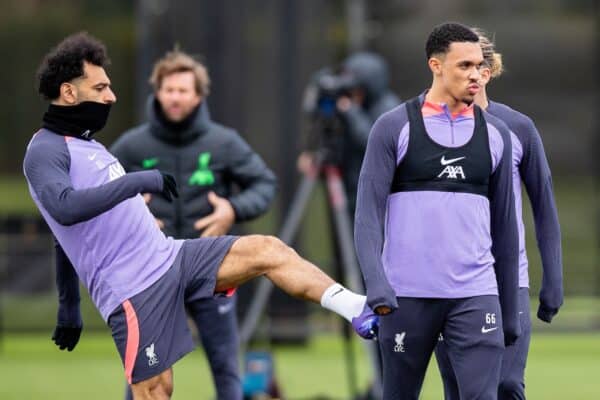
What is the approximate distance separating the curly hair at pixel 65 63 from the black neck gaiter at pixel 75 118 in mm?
90

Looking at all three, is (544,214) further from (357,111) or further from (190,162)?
(357,111)

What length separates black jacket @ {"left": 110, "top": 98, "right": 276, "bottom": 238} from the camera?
787cm

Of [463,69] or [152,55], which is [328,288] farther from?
[152,55]

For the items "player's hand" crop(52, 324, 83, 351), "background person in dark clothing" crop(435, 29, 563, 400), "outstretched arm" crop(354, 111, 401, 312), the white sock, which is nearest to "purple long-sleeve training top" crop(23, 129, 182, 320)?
"player's hand" crop(52, 324, 83, 351)

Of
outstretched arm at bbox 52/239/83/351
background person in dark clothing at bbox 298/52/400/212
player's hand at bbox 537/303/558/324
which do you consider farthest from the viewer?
background person in dark clothing at bbox 298/52/400/212

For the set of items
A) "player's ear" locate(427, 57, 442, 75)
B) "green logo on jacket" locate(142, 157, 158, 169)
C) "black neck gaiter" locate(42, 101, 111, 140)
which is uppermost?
"player's ear" locate(427, 57, 442, 75)

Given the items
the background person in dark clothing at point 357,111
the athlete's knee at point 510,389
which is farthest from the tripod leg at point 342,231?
the athlete's knee at point 510,389

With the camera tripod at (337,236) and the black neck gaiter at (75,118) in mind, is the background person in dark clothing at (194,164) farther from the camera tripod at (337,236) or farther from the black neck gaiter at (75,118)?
the camera tripod at (337,236)

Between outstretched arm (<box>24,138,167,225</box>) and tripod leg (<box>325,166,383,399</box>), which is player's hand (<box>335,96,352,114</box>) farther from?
outstretched arm (<box>24,138,167,225</box>)

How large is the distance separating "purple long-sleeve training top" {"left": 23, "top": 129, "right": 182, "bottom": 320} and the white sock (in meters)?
0.69

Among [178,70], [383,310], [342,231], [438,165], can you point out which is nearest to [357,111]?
[342,231]

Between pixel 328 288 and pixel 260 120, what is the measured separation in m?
6.28

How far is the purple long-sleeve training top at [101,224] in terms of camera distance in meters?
6.27

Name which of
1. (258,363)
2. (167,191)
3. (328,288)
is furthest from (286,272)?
(258,363)
